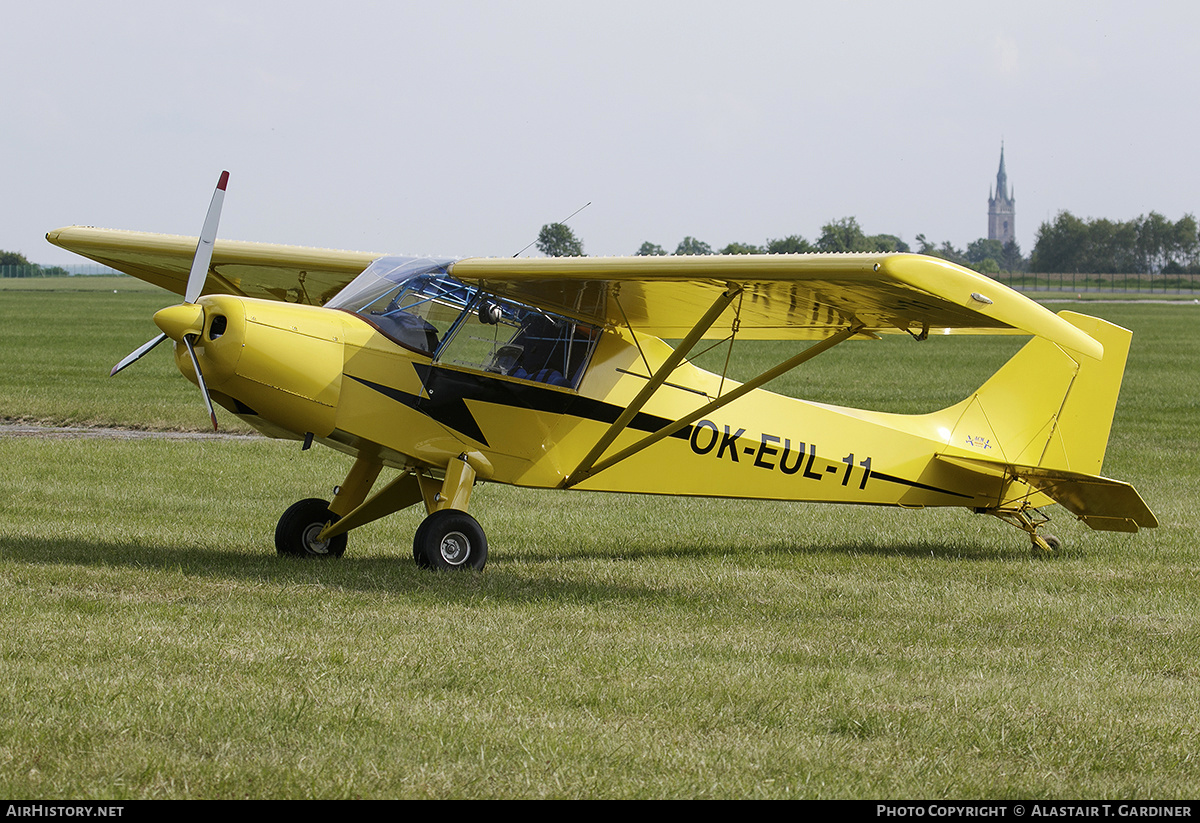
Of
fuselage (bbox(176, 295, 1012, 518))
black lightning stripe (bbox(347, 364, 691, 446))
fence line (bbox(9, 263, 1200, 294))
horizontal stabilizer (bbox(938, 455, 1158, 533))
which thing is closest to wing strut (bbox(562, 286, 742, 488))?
fuselage (bbox(176, 295, 1012, 518))

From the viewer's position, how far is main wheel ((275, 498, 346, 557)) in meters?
10.0

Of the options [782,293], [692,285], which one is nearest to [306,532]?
[692,285]

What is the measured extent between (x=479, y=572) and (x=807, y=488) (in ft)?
10.9

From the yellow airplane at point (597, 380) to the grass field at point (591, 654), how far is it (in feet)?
2.11

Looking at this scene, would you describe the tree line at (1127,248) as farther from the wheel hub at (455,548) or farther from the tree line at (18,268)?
the wheel hub at (455,548)

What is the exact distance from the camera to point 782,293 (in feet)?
29.7

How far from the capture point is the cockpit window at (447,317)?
9406 mm

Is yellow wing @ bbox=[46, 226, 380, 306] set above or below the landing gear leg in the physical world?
above

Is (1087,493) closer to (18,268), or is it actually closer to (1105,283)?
(1105,283)

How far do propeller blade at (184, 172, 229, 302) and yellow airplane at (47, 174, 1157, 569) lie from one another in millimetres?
26

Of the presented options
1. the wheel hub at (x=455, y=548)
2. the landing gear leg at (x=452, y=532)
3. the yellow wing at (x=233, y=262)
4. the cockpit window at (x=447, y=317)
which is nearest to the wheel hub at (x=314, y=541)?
the landing gear leg at (x=452, y=532)

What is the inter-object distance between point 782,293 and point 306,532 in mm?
4347

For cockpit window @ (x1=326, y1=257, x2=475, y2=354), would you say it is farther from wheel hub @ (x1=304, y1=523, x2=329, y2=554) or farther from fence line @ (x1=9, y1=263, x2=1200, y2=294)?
fence line @ (x1=9, y1=263, x2=1200, y2=294)

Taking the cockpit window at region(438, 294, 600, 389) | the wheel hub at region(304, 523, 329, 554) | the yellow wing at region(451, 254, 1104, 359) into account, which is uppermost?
the yellow wing at region(451, 254, 1104, 359)
